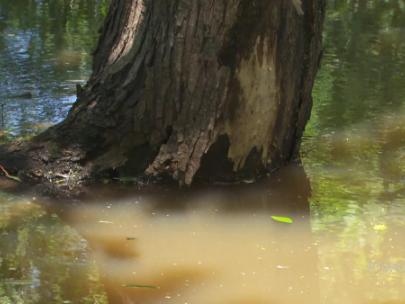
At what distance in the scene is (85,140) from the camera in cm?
418

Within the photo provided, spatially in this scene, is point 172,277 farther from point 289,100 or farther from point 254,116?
point 289,100

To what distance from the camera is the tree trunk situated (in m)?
4.00

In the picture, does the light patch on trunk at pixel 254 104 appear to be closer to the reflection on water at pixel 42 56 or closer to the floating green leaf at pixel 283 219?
the floating green leaf at pixel 283 219

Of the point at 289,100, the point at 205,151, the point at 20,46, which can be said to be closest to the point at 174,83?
the point at 205,151

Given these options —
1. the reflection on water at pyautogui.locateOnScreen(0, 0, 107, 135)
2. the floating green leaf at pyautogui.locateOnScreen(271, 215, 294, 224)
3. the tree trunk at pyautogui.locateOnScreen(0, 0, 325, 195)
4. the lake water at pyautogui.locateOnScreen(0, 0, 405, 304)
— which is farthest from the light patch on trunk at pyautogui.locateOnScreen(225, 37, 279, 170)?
the reflection on water at pyautogui.locateOnScreen(0, 0, 107, 135)

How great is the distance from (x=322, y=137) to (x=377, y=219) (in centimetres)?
124

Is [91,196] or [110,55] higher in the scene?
[110,55]

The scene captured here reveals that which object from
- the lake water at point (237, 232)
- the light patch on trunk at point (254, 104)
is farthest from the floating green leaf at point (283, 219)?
the light patch on trunk at point (254, 104)

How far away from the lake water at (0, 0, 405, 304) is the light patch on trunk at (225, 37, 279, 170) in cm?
24

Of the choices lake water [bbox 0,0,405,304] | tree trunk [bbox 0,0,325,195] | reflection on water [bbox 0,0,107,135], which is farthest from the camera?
reflection on water [bbox 0,0,107,135]

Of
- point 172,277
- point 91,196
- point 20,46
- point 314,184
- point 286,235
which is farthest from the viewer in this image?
point 20,46

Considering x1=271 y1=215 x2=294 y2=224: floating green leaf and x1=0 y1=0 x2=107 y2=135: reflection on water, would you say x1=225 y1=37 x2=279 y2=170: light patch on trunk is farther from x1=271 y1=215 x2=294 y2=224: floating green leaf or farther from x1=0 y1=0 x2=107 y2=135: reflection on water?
x1=0 y1=0 x2=107 y2=135: reflection on water

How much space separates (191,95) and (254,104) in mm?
331

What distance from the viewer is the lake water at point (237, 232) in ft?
10.1
